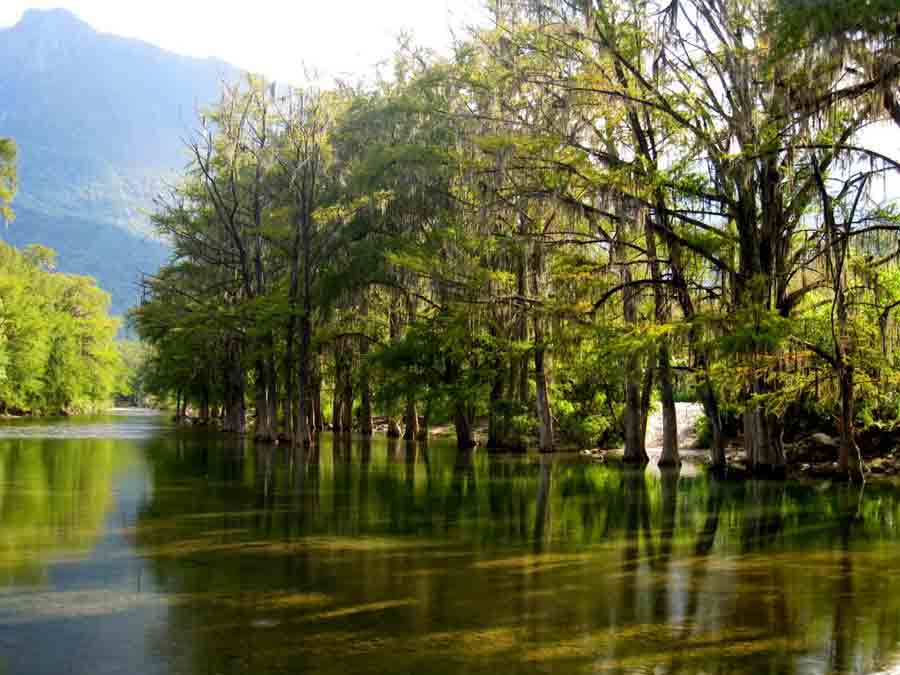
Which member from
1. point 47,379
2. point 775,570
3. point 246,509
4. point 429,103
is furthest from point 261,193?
point 47,379

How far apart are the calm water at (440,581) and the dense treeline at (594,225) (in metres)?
5.03

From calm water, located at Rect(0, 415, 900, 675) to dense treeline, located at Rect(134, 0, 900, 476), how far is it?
5.03m

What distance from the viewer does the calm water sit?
277 inches

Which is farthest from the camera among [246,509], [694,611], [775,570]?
[246,509]

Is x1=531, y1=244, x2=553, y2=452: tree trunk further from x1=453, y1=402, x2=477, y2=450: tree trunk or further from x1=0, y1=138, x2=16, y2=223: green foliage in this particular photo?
x1=0, y1=138, x2=16, y2=223: green foliage

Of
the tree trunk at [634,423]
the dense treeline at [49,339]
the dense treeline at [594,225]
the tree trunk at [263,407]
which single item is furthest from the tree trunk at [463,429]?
the dense treeline at [49,339]

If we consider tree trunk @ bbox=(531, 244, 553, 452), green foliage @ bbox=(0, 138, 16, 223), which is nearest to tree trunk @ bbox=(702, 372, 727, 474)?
tree trunk @ bbox=(531, 244, 553, 452)

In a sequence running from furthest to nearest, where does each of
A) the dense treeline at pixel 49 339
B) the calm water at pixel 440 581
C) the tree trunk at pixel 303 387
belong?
the dense treeline at pixel 49 339 < the tree trunk at pixel 303 387 < the calm water at pixel 440 581

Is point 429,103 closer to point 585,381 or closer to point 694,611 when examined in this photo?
point 585,381

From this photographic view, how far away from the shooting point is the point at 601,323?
26.7 metres

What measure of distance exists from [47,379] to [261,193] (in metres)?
48.0

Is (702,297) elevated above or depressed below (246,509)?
above

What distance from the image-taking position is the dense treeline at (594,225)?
67.6ft

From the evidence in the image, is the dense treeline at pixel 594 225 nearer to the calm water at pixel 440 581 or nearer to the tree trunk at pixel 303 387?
the tree trunk at pixel 303 387
